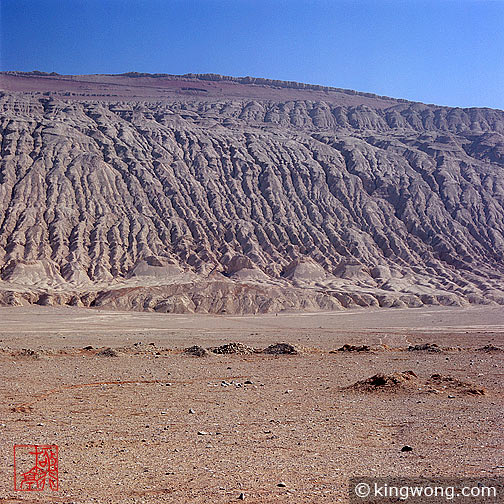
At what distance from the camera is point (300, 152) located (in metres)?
117

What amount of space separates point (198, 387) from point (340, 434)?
7367 mm

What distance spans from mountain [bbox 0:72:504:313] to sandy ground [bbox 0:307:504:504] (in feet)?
155

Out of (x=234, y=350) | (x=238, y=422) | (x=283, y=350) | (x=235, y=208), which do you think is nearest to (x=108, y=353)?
(x=234, y=350)

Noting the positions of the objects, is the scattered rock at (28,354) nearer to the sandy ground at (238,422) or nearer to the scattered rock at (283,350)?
the sandy ground at (238,422)

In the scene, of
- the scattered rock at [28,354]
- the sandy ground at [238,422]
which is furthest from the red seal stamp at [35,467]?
the scattered rock at [28,354]

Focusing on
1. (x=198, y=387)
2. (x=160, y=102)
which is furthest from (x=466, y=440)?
(x=160, y=102)

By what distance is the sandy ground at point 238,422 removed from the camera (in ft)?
33.1

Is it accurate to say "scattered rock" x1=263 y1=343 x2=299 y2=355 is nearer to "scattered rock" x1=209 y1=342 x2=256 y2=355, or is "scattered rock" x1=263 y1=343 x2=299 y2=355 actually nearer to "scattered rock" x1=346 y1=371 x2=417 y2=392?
"scattered rock" x1=209 y1=342 x2=256 y2=355

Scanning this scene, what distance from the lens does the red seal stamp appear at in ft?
32.1

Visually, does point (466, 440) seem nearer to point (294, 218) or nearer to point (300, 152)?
point (294, 218)

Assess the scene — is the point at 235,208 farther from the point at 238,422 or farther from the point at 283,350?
the point at 238,422

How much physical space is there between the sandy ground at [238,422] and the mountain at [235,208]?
47.3 metres

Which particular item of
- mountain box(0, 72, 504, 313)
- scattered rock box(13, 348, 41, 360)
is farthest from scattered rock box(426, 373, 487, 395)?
mountain box(0, 72, 504, 313)

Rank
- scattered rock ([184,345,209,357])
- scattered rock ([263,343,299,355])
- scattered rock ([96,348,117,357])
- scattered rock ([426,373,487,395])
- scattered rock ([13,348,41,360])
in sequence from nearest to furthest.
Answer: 1. scattered rock ([426,373,487,395])
2. scattered rock ([13,348,41,360])
3. scattered rock ([96,348,117,357])
4. scattered rock ([184,345,209,357])
5. scattered rock ([263,343,299,355])
